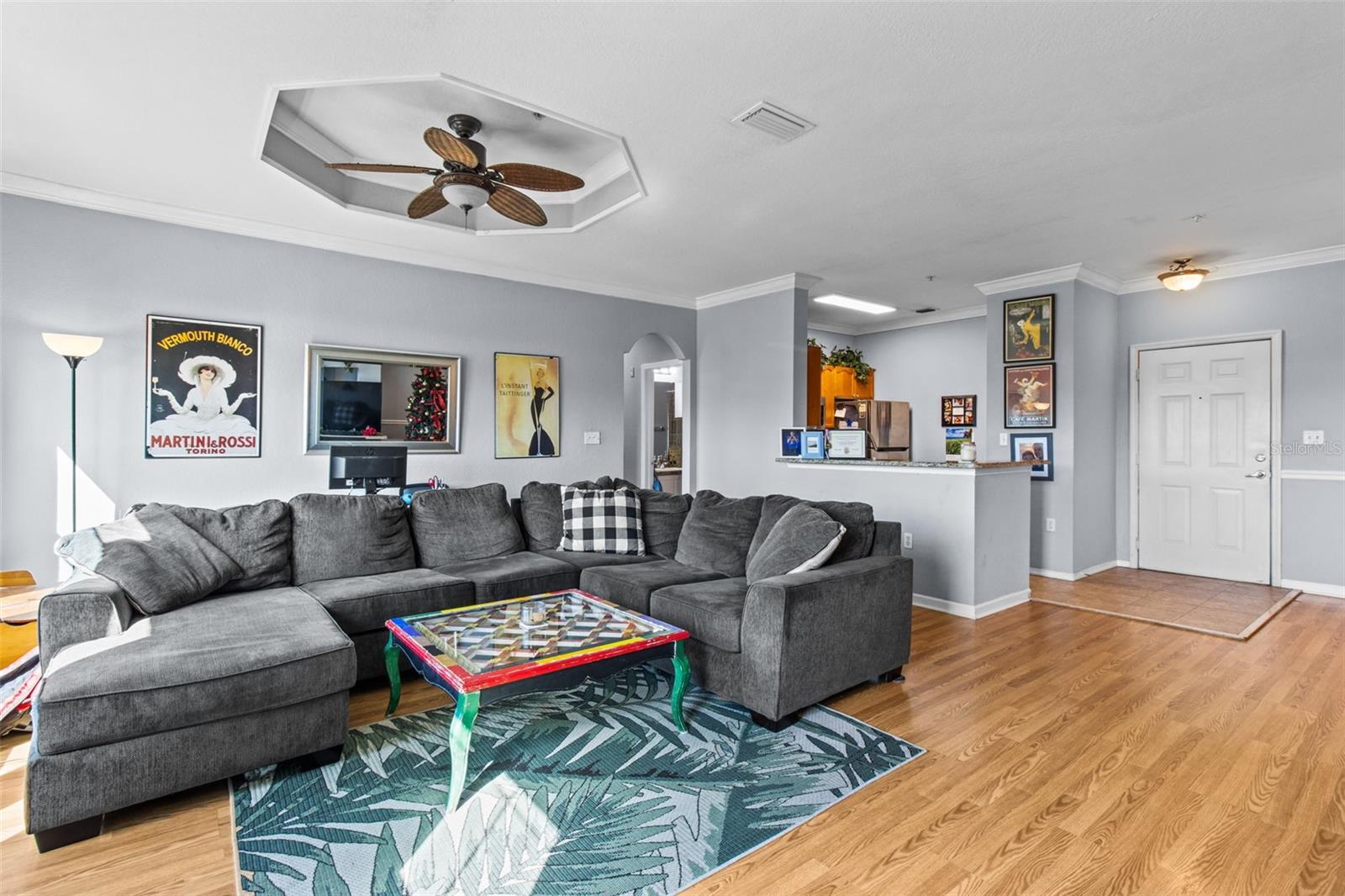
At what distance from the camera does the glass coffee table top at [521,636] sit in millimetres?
2148

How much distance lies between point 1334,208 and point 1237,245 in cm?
78

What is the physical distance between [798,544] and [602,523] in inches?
58.7

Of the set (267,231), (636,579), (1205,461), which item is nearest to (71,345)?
(267,231)

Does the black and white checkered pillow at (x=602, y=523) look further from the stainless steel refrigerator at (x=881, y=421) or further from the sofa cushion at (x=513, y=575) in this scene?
the stainless steel refrigerator at (x=881, y=421)

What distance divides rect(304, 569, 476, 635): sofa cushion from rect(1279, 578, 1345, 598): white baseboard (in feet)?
19.8

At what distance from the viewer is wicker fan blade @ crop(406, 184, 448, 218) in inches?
130

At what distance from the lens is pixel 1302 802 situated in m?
2.13

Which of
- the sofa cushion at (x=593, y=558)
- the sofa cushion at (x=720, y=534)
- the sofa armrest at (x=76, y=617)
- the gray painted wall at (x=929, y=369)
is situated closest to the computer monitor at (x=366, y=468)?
the sofa cushion at (x=593, y=558)

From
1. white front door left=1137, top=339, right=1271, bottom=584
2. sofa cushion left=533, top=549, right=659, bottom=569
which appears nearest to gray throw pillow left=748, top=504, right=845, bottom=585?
sofa cushion left=533, top=549, right=659, bottom=569

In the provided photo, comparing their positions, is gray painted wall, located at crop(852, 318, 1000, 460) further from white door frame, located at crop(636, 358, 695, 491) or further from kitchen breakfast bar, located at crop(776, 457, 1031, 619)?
white door frame, located at crop(636, 358, 695, 491)

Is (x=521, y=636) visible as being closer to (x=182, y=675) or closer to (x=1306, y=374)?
(x=182, y=675)

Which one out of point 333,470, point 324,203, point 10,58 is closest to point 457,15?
point 10,58

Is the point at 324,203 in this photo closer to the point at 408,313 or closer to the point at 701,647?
the point at 408,313

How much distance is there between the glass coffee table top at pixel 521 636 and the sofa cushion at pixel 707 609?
0.26 metres
